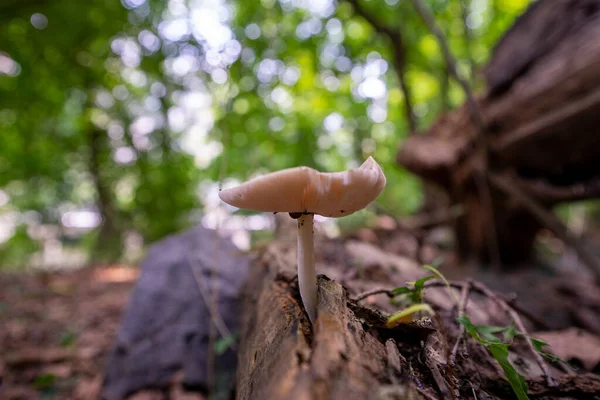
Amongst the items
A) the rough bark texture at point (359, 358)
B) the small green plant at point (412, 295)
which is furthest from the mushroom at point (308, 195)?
the small green plant at point (412, 295)

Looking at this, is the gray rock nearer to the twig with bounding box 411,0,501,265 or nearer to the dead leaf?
the dead leaf

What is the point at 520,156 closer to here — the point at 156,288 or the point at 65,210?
the point at 156,288

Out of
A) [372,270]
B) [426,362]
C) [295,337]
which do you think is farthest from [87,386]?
[426,362]

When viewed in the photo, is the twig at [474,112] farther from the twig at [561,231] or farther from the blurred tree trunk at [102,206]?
the blurred tree trunk at [102,206]

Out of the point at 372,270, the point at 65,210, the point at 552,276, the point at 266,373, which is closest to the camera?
the point at 266,373

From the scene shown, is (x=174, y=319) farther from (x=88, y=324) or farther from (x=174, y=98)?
(x=174, y=98)

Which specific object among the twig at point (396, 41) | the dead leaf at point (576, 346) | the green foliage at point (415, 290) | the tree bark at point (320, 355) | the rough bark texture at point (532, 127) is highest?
the twig at point (396, 41)

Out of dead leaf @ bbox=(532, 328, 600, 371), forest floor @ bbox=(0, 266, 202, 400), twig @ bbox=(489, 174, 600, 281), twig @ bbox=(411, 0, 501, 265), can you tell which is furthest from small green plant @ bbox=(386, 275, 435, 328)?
twig @ bbox=(411, 0, 501, 265)
